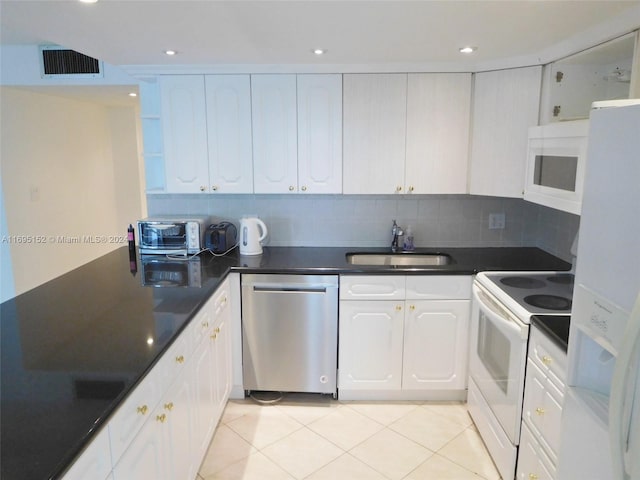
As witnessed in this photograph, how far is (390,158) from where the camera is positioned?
3027 mm

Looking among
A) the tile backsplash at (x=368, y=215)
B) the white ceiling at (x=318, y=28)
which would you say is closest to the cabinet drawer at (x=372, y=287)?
the tile backsplash at (x=368, y=215)

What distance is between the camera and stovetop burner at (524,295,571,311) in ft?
6.93

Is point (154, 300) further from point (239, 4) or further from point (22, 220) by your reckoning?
point (22, 220)

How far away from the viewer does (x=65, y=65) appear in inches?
135

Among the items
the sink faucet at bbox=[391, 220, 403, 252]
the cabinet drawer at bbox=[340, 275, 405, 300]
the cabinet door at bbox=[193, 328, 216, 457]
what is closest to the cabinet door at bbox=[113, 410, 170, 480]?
the cabinet door at bbox=[193, 328, 216, 457]

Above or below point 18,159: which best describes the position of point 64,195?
below

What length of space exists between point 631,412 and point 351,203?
247cm

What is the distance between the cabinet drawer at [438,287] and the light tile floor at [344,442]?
0.73m

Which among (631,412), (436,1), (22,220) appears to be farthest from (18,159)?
(631,412)

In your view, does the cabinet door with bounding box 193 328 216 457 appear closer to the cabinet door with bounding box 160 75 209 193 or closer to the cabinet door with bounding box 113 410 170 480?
the cabinet door with bounding box 113 410 170 480

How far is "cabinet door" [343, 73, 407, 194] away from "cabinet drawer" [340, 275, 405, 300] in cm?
63

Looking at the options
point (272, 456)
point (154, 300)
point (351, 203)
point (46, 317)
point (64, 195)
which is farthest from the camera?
point (64, 195)

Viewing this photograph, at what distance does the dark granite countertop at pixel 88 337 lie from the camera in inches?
43.9

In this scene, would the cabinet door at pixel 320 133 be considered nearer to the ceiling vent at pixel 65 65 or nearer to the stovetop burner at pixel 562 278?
the stovetop burner at pixel 562 278
